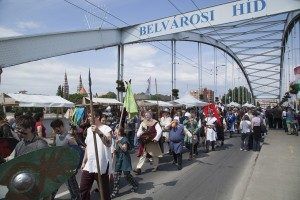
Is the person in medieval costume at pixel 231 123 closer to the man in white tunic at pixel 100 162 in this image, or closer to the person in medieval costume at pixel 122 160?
the person in medieval costume at pixel 122 160

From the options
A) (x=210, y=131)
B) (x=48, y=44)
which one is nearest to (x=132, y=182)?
(x=210, y=131)

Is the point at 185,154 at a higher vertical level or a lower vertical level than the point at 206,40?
lower

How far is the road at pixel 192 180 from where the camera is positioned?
8.13m

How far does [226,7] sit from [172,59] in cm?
1067

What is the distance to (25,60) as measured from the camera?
2117 centimetres

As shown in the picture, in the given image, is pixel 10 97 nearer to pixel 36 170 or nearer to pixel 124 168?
pixel 124 168

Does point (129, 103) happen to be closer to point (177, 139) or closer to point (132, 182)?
point (132, 182)

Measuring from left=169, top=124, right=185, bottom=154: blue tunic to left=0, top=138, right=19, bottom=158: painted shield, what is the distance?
685 cm

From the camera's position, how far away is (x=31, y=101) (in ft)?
79.3

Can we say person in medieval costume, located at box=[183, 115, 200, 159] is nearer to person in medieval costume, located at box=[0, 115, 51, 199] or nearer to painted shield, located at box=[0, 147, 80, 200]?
person in medieval costume, located at box=[0, 115, 51, 199]

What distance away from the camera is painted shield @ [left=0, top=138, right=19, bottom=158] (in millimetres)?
5070

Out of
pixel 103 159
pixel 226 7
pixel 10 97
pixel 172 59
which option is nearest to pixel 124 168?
pixel 103 159

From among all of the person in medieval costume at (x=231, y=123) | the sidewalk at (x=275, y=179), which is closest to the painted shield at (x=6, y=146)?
the sidewalk at (x=275, y=179)

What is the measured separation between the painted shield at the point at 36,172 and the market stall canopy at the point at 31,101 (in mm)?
20248
